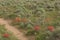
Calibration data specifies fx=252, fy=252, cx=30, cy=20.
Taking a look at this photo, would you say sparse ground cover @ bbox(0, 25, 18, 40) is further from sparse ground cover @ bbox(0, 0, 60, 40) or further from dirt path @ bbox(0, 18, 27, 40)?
sparse ground cover @ bbox(0, 0, 60, 40)

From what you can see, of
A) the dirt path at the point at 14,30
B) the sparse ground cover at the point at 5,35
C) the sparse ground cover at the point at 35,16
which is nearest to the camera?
the sparse ground cover at the point at 5,35

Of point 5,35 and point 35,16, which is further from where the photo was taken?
point 35,16

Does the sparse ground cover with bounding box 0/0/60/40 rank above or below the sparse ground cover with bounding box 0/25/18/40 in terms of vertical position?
above

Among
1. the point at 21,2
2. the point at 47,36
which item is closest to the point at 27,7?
the point at 21,2

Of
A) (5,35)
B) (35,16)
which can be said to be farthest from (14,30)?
(35,16)

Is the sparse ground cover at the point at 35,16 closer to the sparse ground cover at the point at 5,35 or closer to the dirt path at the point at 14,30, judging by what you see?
the dirt path at the point at 14,30

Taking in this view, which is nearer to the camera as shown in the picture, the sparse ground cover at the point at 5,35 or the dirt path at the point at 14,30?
the sparse ground cover at the point at 5,35

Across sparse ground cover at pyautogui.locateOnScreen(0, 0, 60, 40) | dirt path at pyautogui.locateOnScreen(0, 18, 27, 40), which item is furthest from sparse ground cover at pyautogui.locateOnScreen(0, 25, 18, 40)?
sparse ground cover at pyautogui.locateOnScreen(0, 0, 60, 40)

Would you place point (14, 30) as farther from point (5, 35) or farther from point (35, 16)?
point (35, 16)

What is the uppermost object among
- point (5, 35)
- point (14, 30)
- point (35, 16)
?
point (35, 16)

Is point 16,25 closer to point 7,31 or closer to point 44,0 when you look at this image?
point 7,31

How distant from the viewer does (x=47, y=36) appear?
9.19 meters

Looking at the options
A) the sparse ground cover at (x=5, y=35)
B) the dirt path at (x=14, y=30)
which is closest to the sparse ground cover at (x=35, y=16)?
the dirt path at (x=14, y=30)

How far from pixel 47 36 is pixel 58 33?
489 millimetres
